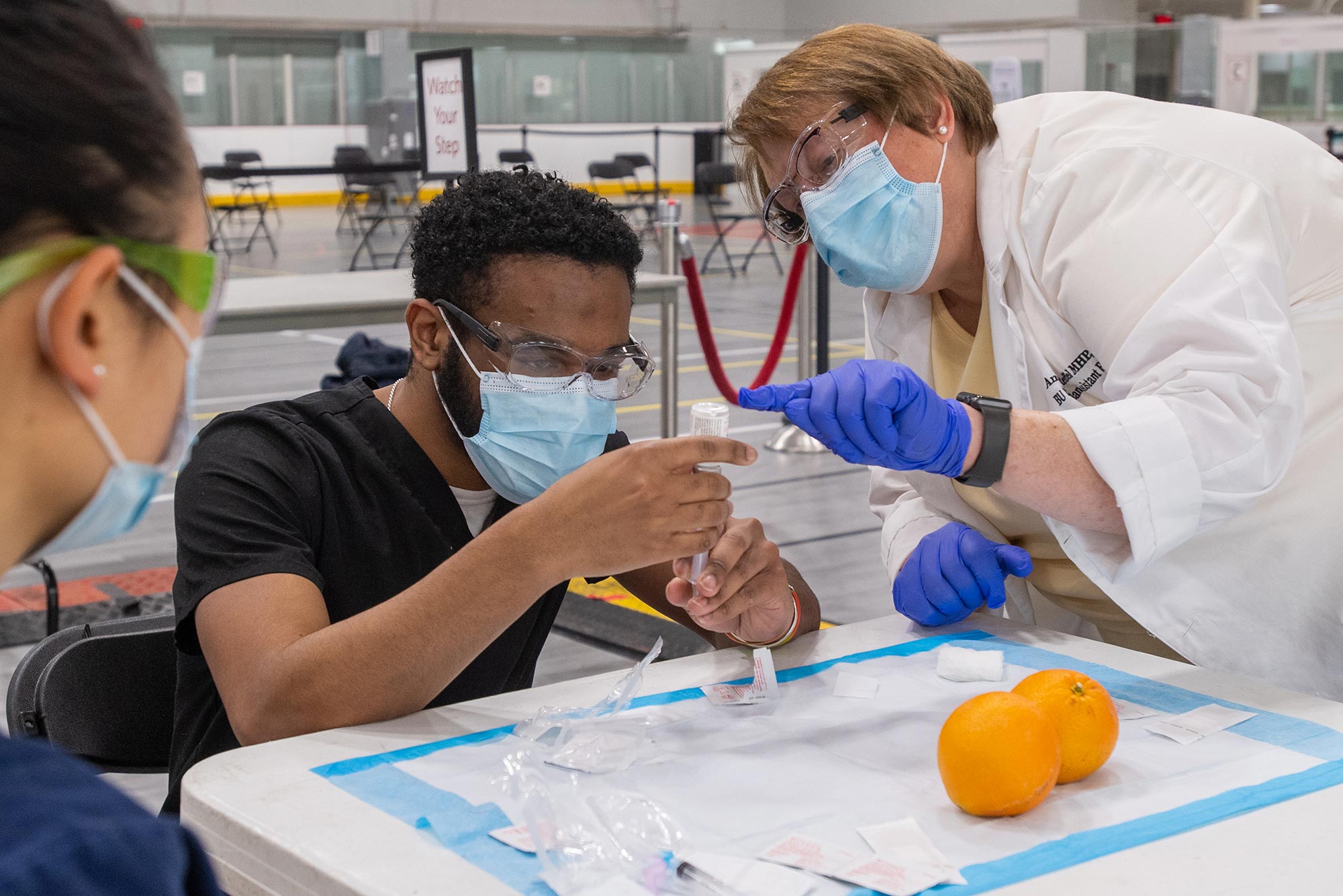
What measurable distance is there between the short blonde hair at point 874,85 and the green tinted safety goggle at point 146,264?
1225 millimetres

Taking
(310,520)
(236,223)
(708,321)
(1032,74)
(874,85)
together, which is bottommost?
(236,223)

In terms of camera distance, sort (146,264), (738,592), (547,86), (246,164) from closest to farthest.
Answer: (146,264) < (738,592) < (246,164) < (547,86)

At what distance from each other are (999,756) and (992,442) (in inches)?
20.8

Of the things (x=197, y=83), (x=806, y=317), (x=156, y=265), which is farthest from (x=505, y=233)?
(x=197, y=83)

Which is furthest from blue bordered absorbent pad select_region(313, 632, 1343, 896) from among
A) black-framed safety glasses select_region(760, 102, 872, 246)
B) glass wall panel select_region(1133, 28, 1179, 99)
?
glass wall panel select_region(1133, 28, 1179, 99)

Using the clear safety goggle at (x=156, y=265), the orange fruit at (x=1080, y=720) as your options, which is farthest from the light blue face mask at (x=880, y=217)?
the clear safety goggle at (x=156, y=265)

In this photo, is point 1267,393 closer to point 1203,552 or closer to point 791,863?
point 1203,552

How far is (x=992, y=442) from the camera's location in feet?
5.08

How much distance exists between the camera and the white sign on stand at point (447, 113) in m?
4.62

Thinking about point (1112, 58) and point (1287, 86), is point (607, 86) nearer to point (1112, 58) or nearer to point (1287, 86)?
point (1112, 58)

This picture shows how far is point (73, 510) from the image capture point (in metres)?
0.70

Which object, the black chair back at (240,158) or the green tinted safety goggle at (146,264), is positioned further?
the black chair back at (240,158)

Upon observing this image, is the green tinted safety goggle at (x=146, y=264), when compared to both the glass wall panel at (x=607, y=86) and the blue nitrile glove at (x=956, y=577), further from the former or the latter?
the glass wall panel at (x=607, y=86)

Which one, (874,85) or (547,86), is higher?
(547,86)
